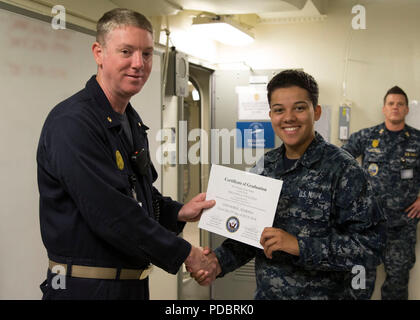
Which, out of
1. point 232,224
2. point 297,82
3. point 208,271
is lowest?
point 208,271

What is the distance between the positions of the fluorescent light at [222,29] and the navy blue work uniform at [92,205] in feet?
6.49

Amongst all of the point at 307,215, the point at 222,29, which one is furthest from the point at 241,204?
the point at 222,29

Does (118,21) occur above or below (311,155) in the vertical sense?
A: above

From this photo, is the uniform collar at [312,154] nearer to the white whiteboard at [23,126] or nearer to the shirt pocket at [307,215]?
the shirt pocket at [307,215]

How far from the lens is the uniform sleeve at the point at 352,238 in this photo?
154 centimetres

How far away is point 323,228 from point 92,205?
842mm

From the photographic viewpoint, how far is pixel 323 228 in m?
1.62

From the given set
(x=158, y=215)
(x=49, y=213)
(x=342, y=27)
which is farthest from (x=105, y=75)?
(x=342, y=27)

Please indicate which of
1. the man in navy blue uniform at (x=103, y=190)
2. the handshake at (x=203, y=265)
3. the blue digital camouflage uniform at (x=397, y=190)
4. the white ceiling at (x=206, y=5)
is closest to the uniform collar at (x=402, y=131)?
the blue digital camouflage uniform at (x=397, y=190)

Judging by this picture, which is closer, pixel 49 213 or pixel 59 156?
pixel 59 156

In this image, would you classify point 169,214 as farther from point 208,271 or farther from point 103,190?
point 103,190

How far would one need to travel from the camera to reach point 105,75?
5.38ft

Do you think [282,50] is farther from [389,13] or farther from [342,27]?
[389,13]
